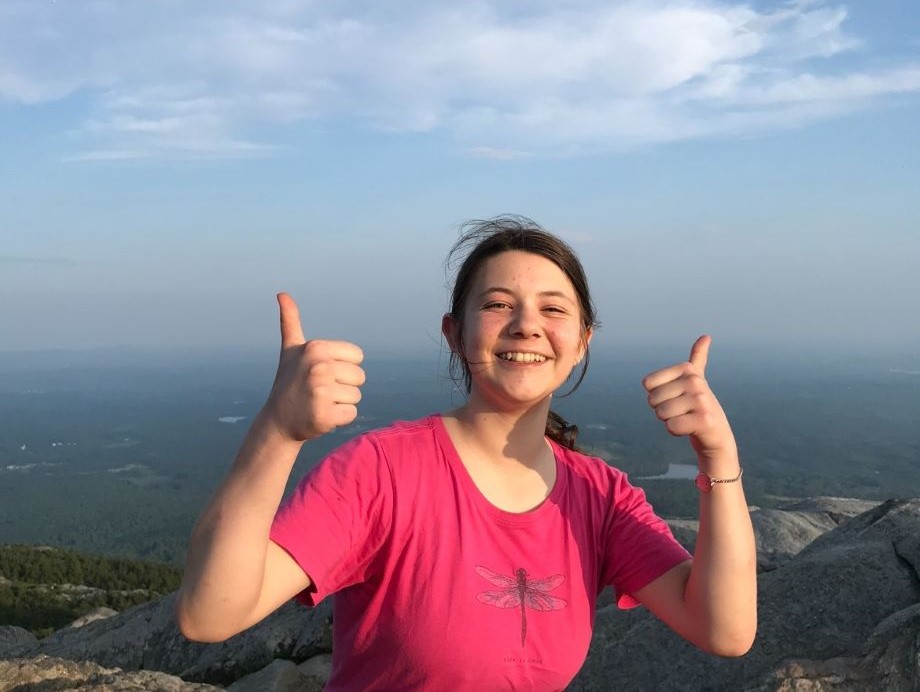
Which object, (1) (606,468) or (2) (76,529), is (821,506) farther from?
(2) (76,529)

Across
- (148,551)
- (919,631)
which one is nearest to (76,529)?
(148,551)

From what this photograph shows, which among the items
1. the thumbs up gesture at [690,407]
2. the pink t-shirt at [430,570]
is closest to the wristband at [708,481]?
the thumbs up gesture at [690,407]

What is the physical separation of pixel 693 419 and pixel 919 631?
301 cm

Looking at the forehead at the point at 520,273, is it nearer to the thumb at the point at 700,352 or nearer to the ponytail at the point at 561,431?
the thumb at the point at 700,352

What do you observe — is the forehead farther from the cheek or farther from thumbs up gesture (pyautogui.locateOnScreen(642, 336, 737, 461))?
thumbs up gesture (pyautogui.locateOnScreen(642, 336, 737, 461))

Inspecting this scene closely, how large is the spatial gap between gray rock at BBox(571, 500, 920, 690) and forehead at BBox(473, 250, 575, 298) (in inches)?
172

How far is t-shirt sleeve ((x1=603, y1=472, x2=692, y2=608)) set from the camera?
3.02 meters

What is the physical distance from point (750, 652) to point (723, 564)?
4.05 m

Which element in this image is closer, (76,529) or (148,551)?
(148,551)

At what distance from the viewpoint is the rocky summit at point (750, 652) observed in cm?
451

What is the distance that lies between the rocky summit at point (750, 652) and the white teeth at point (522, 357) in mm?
2987

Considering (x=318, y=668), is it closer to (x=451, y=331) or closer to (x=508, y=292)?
(x=451, y=331)

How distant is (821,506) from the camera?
49.1 ft

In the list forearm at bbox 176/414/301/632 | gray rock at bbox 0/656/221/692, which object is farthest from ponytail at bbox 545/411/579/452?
gray rock at bbox 0/656/221/692
